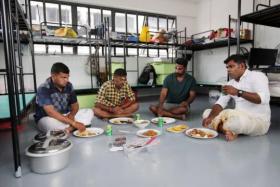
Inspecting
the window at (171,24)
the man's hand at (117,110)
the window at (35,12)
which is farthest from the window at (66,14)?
the man's hand at (117,110)

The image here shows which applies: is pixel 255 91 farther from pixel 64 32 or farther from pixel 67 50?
pixel 67 50

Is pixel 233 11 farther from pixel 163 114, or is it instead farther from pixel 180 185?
pixel 180 185

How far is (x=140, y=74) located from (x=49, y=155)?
12.1ft

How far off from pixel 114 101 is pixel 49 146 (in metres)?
1.47

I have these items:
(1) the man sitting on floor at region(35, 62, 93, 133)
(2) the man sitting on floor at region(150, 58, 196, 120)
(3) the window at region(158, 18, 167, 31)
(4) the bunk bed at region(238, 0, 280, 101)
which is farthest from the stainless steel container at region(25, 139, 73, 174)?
(3) the window at region(158, 18, 167, 31)

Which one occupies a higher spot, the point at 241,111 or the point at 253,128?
the point at 241,111

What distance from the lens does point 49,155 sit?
120cm

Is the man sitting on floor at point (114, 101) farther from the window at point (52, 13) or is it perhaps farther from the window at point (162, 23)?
the window at point (162, 23)

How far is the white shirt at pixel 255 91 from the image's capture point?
1791 millimetres

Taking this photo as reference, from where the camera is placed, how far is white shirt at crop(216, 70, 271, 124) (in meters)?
1.79

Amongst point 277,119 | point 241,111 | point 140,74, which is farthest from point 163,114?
point 140,74

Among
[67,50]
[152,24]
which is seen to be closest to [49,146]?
[67,50]

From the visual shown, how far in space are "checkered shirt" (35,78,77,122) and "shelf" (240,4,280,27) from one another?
2133mm

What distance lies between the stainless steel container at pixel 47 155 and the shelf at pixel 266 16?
221 cm
